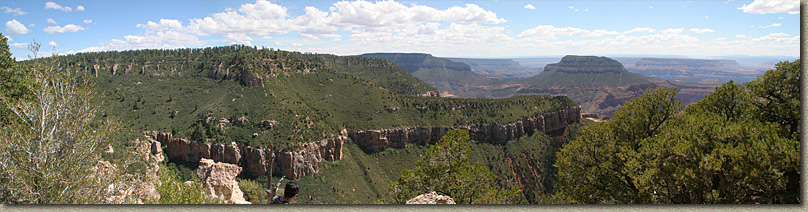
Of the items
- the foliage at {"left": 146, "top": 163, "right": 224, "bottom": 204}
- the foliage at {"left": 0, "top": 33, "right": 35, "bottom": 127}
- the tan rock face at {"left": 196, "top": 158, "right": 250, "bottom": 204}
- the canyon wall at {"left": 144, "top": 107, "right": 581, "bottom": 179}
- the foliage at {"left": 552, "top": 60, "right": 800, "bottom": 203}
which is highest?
the foliage at {"left": 0, "top": 33, "right": 35, "bottom": 127}

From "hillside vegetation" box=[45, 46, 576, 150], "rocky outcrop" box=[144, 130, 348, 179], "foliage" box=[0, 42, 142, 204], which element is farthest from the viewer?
"hillside vegetation" box=[45, 46, 576, 150]

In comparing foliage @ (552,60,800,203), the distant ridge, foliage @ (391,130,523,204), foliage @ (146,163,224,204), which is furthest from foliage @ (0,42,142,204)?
the distant ridge

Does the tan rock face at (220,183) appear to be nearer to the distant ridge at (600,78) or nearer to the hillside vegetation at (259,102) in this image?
the hillside vegetation at (259,102)

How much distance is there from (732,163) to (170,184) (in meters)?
15.0

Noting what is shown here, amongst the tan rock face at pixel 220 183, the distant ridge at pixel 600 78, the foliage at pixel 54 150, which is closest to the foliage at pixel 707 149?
the foliage at pixel 54 150

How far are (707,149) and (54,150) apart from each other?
1515cm

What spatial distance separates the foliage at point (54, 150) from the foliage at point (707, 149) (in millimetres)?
13304

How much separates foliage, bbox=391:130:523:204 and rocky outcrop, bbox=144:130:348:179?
33.0m

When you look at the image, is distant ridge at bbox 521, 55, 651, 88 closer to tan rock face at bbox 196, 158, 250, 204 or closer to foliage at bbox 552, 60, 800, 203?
foliage at bbox 552, 60, 800, 203

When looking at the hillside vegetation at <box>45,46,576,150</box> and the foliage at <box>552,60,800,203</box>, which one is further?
the hillside vegetation at <box>45,46,576,150</box>

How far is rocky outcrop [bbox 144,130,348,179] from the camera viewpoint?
134 ft

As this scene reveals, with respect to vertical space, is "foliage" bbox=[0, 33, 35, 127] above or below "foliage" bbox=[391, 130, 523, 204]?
above

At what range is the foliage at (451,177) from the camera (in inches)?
414

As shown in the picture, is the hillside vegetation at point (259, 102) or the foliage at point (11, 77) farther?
the hillside vegetation at point (259, 102)
